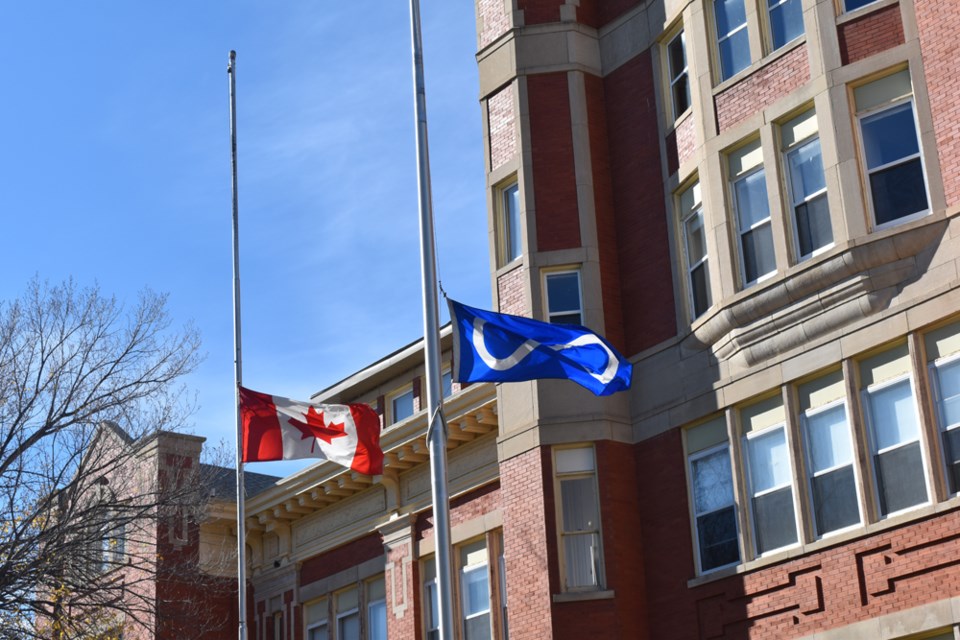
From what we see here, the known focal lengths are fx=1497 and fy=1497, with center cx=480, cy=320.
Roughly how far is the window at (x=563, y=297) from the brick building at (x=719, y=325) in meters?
0.06

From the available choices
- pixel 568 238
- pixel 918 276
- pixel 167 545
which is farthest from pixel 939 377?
pixel 167 545

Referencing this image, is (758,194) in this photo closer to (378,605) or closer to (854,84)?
(854,84)

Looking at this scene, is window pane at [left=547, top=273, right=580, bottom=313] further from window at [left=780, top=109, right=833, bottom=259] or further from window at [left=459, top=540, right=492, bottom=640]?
window at [left=459, top=540, right=492, bottom=640]

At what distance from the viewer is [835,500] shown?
2041 centimetres

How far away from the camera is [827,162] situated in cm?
2102

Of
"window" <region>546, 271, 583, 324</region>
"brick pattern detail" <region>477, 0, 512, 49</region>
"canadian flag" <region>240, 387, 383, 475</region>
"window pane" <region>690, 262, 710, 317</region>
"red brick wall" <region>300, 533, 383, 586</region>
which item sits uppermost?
"brick pattern detail" <region>477, 0, 512, 49</region>

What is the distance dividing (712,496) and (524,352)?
16.4 ft

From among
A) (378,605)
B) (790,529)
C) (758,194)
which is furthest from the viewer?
(378,605)

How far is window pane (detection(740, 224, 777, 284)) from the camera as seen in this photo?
22141 millimetres

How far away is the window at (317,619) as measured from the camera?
3244cm

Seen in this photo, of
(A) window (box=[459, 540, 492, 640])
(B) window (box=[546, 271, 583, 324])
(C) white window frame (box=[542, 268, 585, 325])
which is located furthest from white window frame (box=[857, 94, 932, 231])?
(A) window (box=[459, 540, 492, 640])

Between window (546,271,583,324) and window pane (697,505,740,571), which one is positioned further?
window (546,271,583,324)

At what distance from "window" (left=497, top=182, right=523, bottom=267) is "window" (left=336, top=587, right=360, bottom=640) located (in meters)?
8.91

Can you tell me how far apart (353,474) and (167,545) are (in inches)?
232
